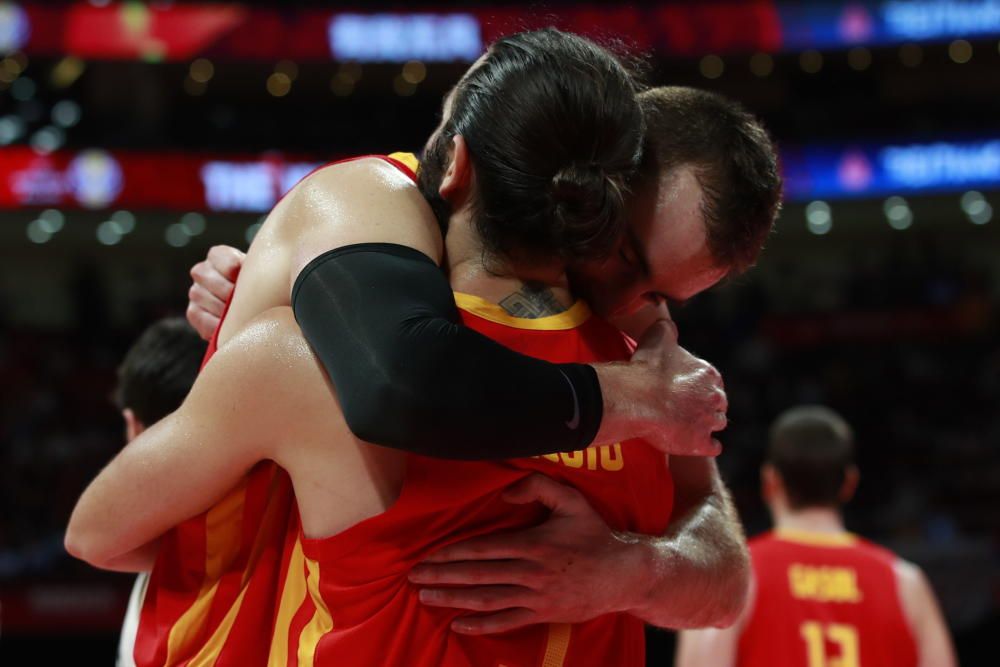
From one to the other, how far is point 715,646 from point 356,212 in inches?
117

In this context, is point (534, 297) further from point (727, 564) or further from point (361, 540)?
point (727, 564)

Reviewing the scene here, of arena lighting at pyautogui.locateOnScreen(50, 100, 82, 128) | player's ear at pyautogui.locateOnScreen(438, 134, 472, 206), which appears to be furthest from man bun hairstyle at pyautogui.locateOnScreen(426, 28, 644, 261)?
arena lighting at pyautogui.locateOnScreen(50, 100, 82, 128)

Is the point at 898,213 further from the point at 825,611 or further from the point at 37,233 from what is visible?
the point at 825,611

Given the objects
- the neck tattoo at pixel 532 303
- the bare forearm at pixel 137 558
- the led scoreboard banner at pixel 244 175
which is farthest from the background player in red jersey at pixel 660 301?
the led scoreboard banner at pixel 244 175

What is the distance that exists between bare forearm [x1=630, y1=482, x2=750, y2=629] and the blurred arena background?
9.78 metres

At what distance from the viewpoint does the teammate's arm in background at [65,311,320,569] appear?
62.6 inches

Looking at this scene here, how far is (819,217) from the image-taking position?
16969 millimetres

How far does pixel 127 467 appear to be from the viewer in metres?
1.67

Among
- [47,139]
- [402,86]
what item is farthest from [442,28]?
[47,139]

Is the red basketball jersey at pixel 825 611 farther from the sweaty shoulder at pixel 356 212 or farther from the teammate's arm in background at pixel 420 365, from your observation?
the sweaty shoulder at pixel 356 212

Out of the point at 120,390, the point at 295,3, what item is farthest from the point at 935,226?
the point at 120,390

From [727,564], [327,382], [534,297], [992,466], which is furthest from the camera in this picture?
[992,466]

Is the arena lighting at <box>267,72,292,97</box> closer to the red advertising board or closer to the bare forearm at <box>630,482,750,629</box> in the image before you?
the red advertising board

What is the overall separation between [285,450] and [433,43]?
14623mm
